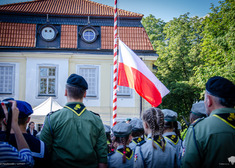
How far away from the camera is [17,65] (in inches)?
689

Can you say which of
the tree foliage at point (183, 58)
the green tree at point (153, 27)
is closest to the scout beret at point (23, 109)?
the tree foliage at point (183, 58)

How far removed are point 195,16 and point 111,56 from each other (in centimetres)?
1422

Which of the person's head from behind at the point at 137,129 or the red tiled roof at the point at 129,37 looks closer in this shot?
the person's head from behind at the point at 137,129

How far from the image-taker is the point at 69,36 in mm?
17672

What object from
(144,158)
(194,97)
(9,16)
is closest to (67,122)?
(144,158)

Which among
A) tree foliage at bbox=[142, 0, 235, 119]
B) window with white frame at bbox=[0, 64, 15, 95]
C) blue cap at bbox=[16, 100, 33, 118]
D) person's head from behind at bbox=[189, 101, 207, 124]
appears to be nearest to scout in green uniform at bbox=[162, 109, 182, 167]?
person's head from behind at bbox=[189, 101, 207, 124]

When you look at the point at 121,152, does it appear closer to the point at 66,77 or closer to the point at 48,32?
the point at 66,77

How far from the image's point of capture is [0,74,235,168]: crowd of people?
90.6 inches

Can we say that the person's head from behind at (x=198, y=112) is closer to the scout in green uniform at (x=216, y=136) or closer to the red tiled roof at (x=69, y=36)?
the scout in green uniform at (x=216, y=136)

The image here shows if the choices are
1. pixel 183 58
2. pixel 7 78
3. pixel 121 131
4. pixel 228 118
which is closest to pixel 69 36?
pixel 7 78

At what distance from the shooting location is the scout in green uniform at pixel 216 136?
2.31 metres

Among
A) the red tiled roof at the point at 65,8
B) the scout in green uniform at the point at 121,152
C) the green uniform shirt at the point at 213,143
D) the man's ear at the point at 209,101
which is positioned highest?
the red tiled roof at the point at 65,8

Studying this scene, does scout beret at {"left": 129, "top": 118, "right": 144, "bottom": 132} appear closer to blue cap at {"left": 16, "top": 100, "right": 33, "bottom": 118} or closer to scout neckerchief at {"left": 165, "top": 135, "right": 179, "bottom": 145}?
scout neckerchief at {"left": 165, "top": 135, "right": 179, "bottom": 145}

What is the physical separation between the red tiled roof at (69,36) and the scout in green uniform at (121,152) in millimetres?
14486
